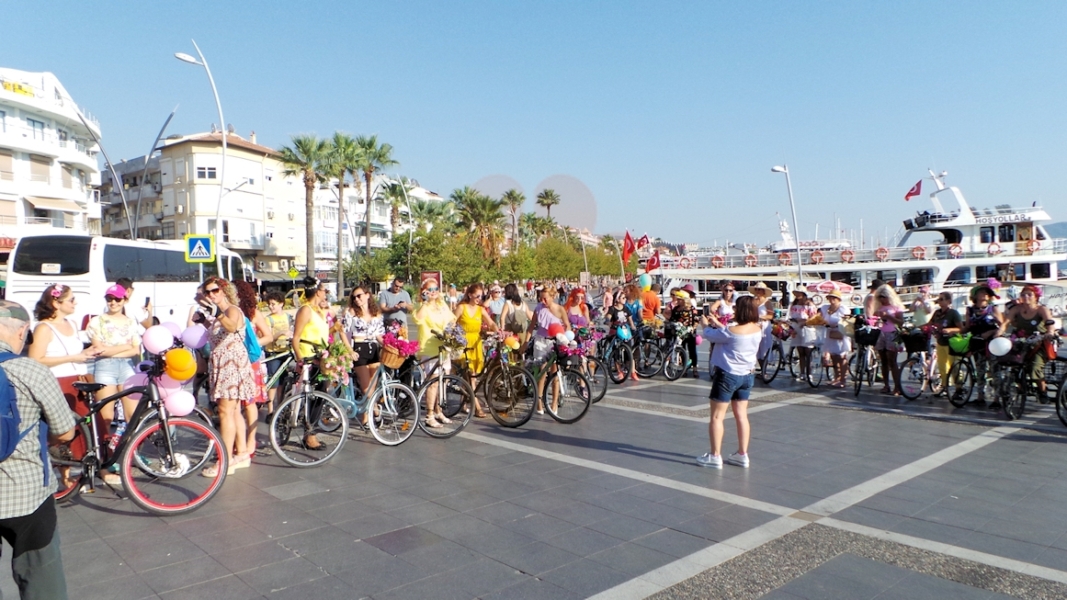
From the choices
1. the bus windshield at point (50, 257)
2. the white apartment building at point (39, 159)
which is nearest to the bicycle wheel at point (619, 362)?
the bus windshield at point (50, 257)

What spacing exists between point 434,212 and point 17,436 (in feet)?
198

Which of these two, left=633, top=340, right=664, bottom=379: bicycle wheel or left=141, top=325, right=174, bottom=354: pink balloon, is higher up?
left=141, top=325, right=174, bottom=354: pink balloon

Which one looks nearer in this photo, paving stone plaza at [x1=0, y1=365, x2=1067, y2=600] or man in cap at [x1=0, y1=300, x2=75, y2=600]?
man in cap at [x1=0, y1=300, x2=75, y2=600]

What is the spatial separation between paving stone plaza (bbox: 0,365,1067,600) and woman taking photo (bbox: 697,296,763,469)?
0.43 meters

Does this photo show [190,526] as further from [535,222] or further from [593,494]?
[535,222]

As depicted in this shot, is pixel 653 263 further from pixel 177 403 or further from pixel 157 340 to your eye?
pixel 177 403

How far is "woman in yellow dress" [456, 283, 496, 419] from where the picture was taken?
8.80 m

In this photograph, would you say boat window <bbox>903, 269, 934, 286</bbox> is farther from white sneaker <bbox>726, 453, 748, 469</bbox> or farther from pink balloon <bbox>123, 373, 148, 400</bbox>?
pink balloon <bbox>123, 373, 148, 400</bbox>

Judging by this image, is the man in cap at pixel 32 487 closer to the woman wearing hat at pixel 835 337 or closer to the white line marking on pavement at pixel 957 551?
the white line marking on pavement at pixel 957 551

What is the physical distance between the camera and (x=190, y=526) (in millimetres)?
5035

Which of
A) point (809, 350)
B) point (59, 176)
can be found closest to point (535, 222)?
point (59, 176)

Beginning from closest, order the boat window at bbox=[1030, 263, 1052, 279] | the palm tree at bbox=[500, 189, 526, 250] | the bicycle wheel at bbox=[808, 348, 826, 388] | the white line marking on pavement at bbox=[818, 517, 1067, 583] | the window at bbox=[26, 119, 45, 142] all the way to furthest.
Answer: the white line marking on pavement at bbox=[818, 517, 1067, 583], the bicycle wheel at bbox=[808, 348, 826, 388], the boat window at bbox=[1030, 263, 1052, 279], the window at bbox=[26, 119, 45, 142], the palm tree at bbox=[500, 189, 526, 250]

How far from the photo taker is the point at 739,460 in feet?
22.1

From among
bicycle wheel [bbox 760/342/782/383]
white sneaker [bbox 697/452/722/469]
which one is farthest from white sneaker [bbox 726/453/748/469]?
bicycle wheel [bbox 760/342/782/383]
